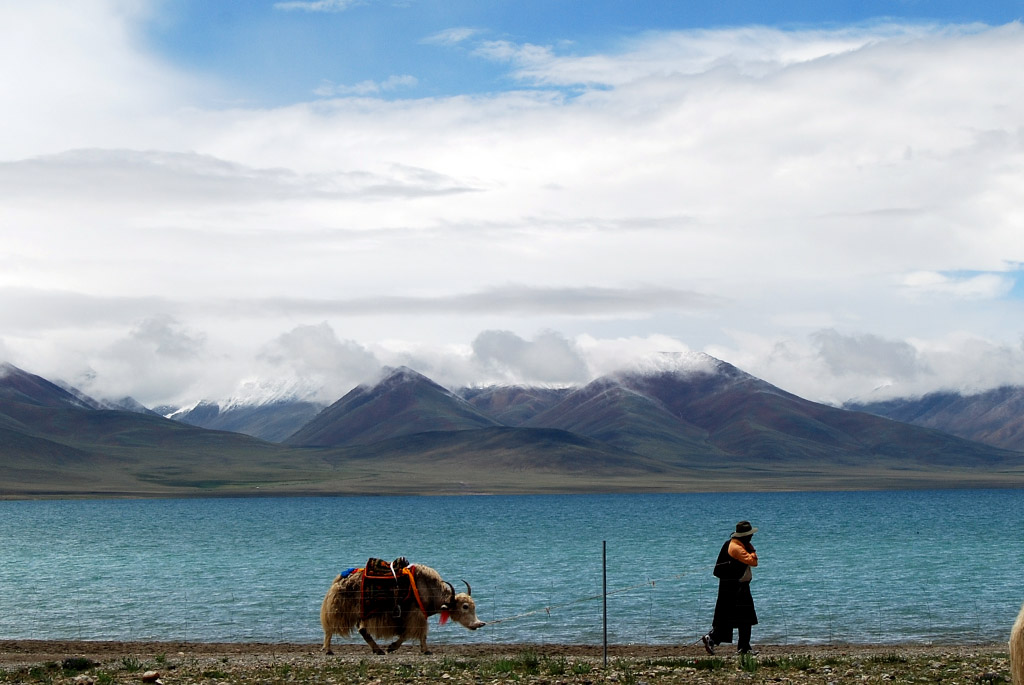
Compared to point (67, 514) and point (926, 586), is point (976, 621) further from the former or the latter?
point (67, 514)

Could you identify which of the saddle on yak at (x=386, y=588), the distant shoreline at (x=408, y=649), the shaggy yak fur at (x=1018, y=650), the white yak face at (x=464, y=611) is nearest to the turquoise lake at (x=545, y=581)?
the distant shoreline at (x=408, y=649)

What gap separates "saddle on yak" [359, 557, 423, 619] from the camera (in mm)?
20016

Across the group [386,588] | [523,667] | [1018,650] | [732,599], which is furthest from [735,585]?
[1018,650]

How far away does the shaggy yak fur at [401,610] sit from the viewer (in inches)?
795

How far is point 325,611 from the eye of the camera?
813 inches

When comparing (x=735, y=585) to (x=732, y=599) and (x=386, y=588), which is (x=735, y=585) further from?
(x=386, y=588)

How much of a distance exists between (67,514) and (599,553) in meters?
91.3

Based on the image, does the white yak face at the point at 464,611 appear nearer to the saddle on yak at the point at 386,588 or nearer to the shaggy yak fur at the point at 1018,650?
the saddle on yak at the point at 386,588

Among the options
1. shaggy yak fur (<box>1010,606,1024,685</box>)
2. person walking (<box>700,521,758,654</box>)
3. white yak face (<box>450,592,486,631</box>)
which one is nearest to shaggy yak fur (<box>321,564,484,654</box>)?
white yak face (<box>450,592,486,631</box>)


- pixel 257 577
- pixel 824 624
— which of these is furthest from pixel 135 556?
pixel 824 624

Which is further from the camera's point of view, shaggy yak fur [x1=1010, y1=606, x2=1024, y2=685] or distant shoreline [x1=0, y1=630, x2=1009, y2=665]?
distant shoreline [x1=0, y1=630, x2=1009, y2=665]

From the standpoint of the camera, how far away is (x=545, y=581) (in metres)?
40.6

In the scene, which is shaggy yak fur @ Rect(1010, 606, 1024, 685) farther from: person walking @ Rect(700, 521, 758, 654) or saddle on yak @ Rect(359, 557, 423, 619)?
saddle on yak @ Rect(359, 557, 423, 619)

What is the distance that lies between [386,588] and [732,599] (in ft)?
19.4
